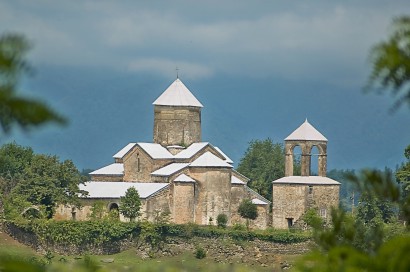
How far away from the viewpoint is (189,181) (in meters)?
45.7

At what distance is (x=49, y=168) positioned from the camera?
1769 inches

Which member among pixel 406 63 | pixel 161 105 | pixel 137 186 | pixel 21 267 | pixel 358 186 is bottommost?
pixel 21 267

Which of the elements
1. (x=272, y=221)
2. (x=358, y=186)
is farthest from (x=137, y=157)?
(x=358, y=186)

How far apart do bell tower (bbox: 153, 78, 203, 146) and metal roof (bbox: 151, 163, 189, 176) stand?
2.07 metres

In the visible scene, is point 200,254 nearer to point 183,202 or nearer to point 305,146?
point 183,202

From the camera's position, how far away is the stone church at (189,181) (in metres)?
45.8

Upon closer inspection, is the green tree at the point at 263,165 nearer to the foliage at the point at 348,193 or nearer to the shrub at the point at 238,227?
the foliage at the point at 348,193

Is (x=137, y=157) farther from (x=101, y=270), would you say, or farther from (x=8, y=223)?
(x=101, y=270)

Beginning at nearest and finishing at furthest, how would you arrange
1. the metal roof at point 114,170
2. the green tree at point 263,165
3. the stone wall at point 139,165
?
the stone wall at point 139,165 → the metal roof at point 114,170 → the green tree at point 263,165

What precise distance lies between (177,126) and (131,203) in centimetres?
603

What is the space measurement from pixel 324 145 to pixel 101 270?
1766 inches

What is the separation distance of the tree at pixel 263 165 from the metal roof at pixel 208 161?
7.51 metres

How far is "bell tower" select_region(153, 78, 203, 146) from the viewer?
164 ft

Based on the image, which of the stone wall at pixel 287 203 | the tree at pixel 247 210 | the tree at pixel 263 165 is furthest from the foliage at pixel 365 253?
the tree at pixel 263 165
